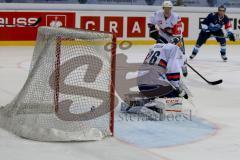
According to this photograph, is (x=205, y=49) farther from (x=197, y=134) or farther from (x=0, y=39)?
(x=197, y=134)

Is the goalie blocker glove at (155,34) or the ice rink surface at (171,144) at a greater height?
the goalie blocker glove at (155,34)

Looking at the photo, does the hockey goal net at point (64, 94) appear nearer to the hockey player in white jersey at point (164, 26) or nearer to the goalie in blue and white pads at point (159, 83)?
the goalie in blue and white pads at point (159, 83)

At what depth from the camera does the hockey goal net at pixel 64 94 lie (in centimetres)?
493

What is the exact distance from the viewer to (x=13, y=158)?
4.25 m

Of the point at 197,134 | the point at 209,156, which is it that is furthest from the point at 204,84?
the point at 209,156

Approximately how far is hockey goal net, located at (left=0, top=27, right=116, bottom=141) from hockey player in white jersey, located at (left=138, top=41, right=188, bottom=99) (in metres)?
0.53

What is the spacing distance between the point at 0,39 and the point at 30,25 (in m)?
0.65

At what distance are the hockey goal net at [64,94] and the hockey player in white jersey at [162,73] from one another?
1.75 ft

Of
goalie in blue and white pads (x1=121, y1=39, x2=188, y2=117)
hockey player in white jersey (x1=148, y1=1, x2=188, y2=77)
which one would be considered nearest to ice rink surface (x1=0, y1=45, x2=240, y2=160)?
goalie in blue and white pads (x1=121, y1=39, x2=188, y2=117)

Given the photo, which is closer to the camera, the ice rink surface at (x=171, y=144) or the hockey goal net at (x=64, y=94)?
the ice rink surface at (x=171, y=144)

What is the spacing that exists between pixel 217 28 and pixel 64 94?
6.36 m

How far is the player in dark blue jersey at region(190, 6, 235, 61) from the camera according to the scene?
1105cm

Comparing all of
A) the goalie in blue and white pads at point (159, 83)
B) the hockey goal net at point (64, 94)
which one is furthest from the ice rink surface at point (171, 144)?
the goalie in blue and white pads at point (159, 83)

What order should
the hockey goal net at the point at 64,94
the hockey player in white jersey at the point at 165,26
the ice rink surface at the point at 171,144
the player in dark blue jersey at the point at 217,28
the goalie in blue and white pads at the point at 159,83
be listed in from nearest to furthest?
1. the ice rink surface at the point at 171,144
2. the hockey goal net at the point at 64,94
3. the goalie in blue and white pads at the point at 159,83
4. the hockey player in white jersey at the point at 165,26
5. the player in dark blue jersey at the point at 217,28
